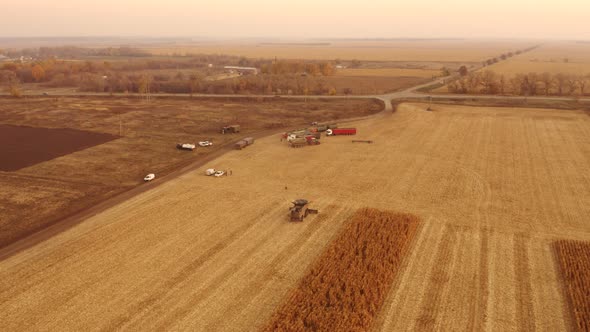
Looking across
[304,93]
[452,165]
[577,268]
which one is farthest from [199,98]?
[577,268]

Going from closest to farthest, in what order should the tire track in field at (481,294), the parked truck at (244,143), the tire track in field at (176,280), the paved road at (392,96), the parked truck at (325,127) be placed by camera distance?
the tire track in field at (481,294) < the tire track in field at (176,280) < the parked truck at (244,143) < the parked truck at (325,127) < the paved road at (392,96)

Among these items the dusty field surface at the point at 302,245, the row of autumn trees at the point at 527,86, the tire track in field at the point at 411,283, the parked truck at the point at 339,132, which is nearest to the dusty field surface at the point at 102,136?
the dusty field surface at the point at 302,245

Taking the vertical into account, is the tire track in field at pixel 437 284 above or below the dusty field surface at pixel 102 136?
below

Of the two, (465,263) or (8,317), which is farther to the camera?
(465,263)

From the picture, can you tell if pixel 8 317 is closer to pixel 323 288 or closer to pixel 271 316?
pixel 271 316

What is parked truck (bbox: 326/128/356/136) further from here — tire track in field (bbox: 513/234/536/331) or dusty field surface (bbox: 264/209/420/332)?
tire track in field (bbox: 513/234/536/331)

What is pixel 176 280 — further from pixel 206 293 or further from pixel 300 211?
pixel 300 211

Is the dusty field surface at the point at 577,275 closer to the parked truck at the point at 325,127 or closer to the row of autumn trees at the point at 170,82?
the parked truck at the point at 325,127
